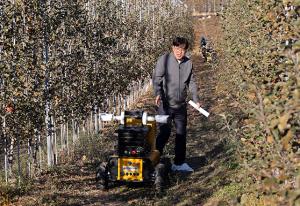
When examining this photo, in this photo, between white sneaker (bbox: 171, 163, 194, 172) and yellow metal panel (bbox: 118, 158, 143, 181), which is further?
white sneaker (bbox: 171, 163, 194, 172)

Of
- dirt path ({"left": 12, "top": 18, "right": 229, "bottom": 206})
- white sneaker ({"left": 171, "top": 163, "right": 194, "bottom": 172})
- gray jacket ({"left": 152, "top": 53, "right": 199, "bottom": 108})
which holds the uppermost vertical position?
gray jacket ({"left": 152, "top": 53, "right": 199, "bottom": 108})

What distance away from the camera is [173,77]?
856 cm

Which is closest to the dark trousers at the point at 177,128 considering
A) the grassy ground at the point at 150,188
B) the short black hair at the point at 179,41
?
the grassy ground at the point at 150,188

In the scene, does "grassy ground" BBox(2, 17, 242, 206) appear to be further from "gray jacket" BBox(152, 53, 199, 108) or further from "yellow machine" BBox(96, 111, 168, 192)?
"gray jacket" BBox(152, 53, 199, 108)

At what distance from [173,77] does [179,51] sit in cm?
50

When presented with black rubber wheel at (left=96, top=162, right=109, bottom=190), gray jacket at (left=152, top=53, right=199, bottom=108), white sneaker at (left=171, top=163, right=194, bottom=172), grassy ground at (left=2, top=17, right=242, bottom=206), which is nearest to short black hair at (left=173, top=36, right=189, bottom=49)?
gray jacket at (left=152, top=53, right=199, bottom=108)

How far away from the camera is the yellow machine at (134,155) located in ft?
24.5

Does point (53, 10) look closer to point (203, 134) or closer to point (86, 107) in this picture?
point (86, 107)

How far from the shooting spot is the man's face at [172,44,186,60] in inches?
324

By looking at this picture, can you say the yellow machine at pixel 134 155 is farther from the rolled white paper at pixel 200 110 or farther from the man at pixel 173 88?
the man at pixel 173 88

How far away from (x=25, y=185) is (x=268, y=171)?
19.7ft

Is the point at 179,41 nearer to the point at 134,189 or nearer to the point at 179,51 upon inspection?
the point at 179,51

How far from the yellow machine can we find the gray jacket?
1.04m

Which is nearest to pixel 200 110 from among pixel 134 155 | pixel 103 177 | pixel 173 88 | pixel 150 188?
pixel 134 155
